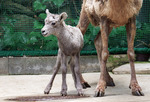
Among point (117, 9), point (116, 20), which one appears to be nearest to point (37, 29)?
point (116, 20)

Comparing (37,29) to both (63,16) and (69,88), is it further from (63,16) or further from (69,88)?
(63,16)

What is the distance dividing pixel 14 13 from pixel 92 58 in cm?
223

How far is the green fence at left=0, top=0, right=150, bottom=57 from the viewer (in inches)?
295

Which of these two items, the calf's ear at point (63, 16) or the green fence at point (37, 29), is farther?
the green fence at point (37, 29)

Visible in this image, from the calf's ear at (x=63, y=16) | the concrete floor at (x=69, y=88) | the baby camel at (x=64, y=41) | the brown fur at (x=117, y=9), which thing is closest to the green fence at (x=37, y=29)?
the concrete floor at (x=69, y=88)

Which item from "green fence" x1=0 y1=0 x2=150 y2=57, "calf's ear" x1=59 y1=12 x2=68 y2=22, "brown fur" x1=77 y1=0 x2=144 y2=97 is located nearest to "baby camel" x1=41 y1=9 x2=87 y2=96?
"calf's ear" x1=59 y1=12 x2=68 y2=22

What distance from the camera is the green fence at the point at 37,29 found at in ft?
24.6

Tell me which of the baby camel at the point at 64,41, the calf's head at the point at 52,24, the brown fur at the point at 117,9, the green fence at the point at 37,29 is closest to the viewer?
the calf's head at the point at 52,24

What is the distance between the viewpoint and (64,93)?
187 inches

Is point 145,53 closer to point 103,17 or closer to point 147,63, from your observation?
point 147,63

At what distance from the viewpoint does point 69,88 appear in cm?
554

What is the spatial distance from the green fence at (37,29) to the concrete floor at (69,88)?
0.80 metres

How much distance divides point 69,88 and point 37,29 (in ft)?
8.19

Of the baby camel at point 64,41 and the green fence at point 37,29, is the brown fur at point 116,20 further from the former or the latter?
the green fence at point 37,29
